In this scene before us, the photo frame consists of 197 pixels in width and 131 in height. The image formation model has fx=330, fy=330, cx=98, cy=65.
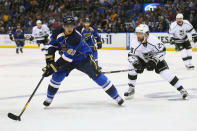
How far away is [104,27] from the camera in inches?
595

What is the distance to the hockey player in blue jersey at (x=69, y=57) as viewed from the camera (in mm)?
3799

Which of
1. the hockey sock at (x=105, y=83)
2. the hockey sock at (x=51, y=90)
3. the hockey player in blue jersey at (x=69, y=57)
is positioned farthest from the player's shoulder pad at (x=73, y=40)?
the hockey sock at (x=51, y=90)

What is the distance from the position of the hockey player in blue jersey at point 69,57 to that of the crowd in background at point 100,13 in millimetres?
9305

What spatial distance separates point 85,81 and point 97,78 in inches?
94.1

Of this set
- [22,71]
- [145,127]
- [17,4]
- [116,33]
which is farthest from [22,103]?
[17,4]

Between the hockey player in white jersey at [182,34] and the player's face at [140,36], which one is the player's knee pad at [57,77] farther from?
the hockey player in white jersey at [182,34]

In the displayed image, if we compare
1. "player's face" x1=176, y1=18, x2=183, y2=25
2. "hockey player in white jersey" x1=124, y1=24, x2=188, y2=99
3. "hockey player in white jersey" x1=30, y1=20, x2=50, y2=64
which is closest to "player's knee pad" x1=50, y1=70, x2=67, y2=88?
"hockey player in white jersey" x1=124, y1=24, x2=188, y2=99

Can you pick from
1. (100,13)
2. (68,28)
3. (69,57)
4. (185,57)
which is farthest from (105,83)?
(100,13)

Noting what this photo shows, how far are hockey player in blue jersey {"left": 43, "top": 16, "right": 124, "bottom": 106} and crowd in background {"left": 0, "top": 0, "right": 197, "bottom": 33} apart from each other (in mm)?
9305

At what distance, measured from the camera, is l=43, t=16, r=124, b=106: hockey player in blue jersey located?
12.5 feet

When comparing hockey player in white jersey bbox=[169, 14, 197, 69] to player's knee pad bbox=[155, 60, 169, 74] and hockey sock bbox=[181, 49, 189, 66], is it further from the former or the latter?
player's knee pad bbox=[155, 60, 169, 74]

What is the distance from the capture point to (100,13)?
15602mm

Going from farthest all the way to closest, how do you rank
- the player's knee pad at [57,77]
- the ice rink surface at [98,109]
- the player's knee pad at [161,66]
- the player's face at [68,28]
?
the player's knee pad at [161,66], the player's knee pad at [57,77], the player's face at [68,28], the ice rink surface at [98,109]

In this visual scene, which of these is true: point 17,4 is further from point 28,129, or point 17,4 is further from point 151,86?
point 28,129
